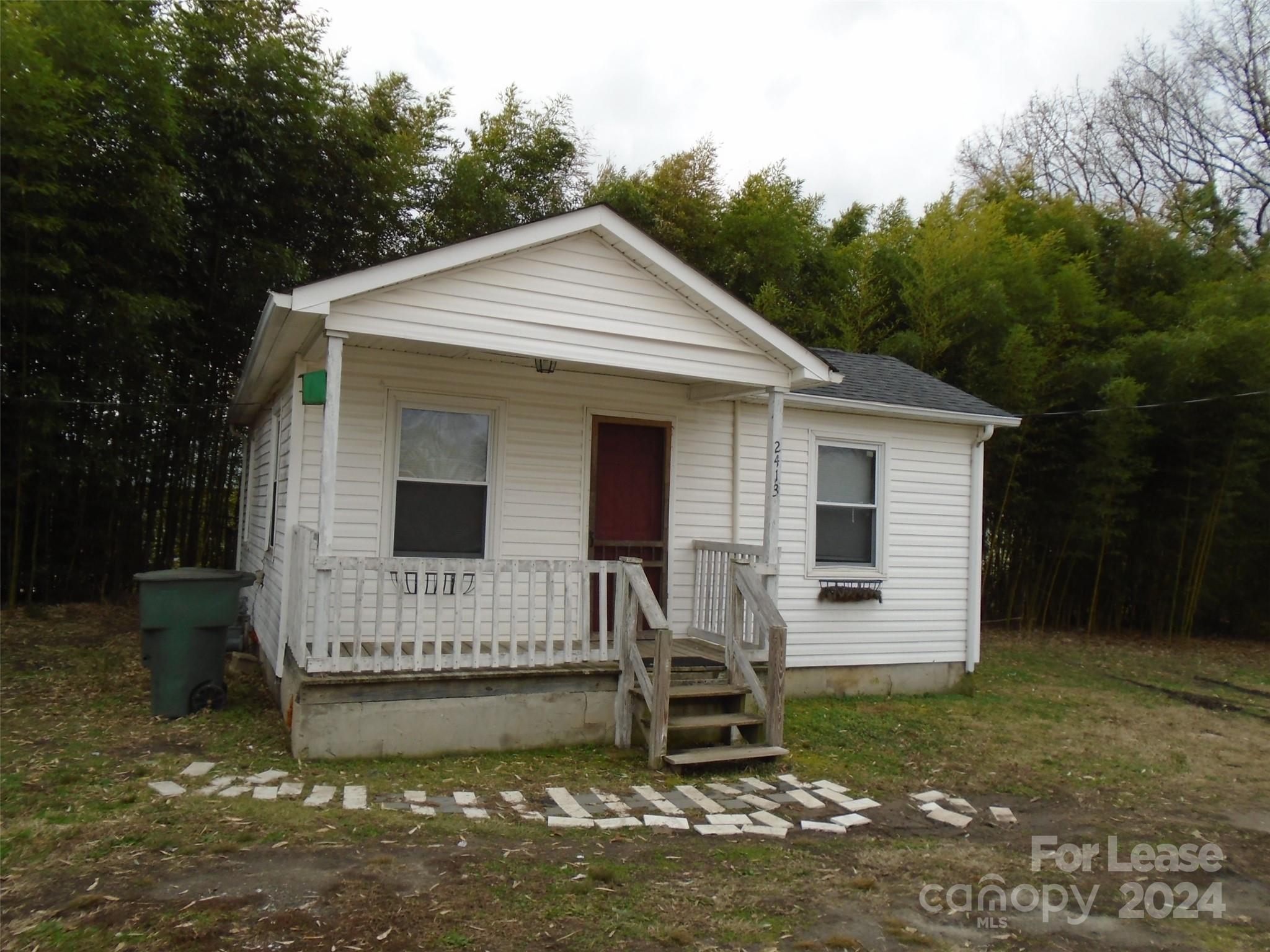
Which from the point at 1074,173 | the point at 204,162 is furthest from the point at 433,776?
the point at 1074,173

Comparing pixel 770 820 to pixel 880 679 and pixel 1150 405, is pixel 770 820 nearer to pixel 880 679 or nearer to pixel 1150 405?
pixel 880 679

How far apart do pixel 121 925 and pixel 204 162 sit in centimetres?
1044

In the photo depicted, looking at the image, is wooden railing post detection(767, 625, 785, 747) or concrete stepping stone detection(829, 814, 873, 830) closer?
concrete stepping stone detection(829, 814, 873, 830)

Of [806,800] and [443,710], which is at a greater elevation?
[443,710]

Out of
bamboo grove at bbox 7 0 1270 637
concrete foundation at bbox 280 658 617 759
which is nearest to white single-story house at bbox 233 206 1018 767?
concrete foundation at bbox 280 658 617 759

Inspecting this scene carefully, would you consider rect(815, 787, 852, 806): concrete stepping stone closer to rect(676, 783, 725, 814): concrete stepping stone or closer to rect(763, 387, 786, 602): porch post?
rect(676, 783, 725, 814): concrete stepping stone

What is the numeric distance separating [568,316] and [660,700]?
9.08 ft

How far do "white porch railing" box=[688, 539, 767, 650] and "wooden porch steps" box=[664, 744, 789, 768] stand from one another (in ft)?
3.00

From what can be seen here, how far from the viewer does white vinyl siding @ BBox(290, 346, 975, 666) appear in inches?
276

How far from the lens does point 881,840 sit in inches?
193

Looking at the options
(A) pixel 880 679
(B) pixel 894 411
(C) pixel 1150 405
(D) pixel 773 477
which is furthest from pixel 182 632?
(C) pixel 1150 405

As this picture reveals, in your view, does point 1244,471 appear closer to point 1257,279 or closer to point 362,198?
point 1257,279

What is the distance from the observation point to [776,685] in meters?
6.46

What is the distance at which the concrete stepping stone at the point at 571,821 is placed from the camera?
4.79m
